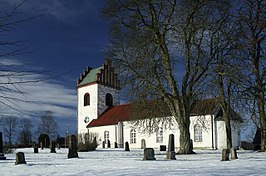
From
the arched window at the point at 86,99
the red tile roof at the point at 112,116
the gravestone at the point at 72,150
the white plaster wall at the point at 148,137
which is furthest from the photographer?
the arched window at the point at 86,99

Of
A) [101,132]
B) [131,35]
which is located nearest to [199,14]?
[131,35]

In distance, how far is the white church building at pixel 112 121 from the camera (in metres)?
38.0

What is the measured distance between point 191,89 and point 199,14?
4.72 meters

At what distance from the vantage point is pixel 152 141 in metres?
44.2

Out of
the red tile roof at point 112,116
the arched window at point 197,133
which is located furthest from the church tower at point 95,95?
the arched window at point 197,133

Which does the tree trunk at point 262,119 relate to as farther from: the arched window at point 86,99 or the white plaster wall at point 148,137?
the arched window at point 86,99

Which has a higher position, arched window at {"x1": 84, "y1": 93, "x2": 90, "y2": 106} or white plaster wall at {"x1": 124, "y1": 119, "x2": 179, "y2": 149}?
arched window at {"x1": 84, "y1": 93, "x2": 90, "y2": 106}

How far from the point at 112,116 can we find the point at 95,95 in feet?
17.4

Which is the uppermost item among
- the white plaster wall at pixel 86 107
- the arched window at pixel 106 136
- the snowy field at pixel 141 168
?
the white plaster wall at pixel 86 107

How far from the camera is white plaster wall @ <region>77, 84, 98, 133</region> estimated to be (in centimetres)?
5403

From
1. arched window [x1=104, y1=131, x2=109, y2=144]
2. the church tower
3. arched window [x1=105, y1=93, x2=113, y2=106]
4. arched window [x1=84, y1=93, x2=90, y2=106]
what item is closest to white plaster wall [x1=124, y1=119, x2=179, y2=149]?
arched window [x1=104, y1=131, x2=109, y2=144]

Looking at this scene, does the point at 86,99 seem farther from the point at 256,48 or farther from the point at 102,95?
the point at 256,48

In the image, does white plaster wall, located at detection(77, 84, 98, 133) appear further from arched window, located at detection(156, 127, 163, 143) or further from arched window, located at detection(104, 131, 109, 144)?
arched window, located at detection(156, 127, 163, 143)

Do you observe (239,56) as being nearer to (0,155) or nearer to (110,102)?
Answer: (0,155)
